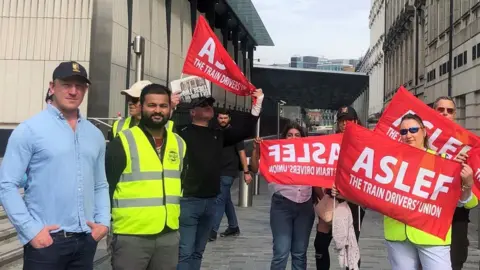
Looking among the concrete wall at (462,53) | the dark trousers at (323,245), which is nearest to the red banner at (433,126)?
the dark trousers at (323,245)

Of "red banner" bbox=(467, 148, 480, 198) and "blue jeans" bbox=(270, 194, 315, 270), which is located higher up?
"red banner" bbox=(467, 148, 480, 198)

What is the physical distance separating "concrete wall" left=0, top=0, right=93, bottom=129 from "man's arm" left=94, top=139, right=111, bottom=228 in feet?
Answer: 46.7

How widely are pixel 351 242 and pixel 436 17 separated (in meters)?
26.6

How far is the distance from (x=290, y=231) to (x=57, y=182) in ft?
8.98

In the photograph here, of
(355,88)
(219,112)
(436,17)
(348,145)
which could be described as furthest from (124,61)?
(355,88)

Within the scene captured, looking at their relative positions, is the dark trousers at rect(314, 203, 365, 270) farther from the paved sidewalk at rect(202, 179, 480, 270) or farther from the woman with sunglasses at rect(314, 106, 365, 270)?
the paved sidewalk at rect(202, 179, 480, 270)

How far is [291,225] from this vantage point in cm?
519

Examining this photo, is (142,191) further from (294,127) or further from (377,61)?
(377,61)

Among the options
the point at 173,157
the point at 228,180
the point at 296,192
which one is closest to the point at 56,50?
the point at 228,180

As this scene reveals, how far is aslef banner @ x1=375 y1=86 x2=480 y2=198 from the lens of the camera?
4566 millimetres

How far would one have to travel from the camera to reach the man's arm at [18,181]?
291cm

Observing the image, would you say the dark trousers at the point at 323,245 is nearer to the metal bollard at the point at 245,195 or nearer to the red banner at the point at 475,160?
the red banner at the point at 475,160

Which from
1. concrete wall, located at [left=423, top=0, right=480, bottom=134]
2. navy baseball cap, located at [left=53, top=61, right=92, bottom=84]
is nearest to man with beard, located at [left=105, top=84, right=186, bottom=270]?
navy baseball cap, located at [left=53, top=61, right=92, bottom=84]

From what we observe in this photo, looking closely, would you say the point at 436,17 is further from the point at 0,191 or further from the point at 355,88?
the point at 0,191
